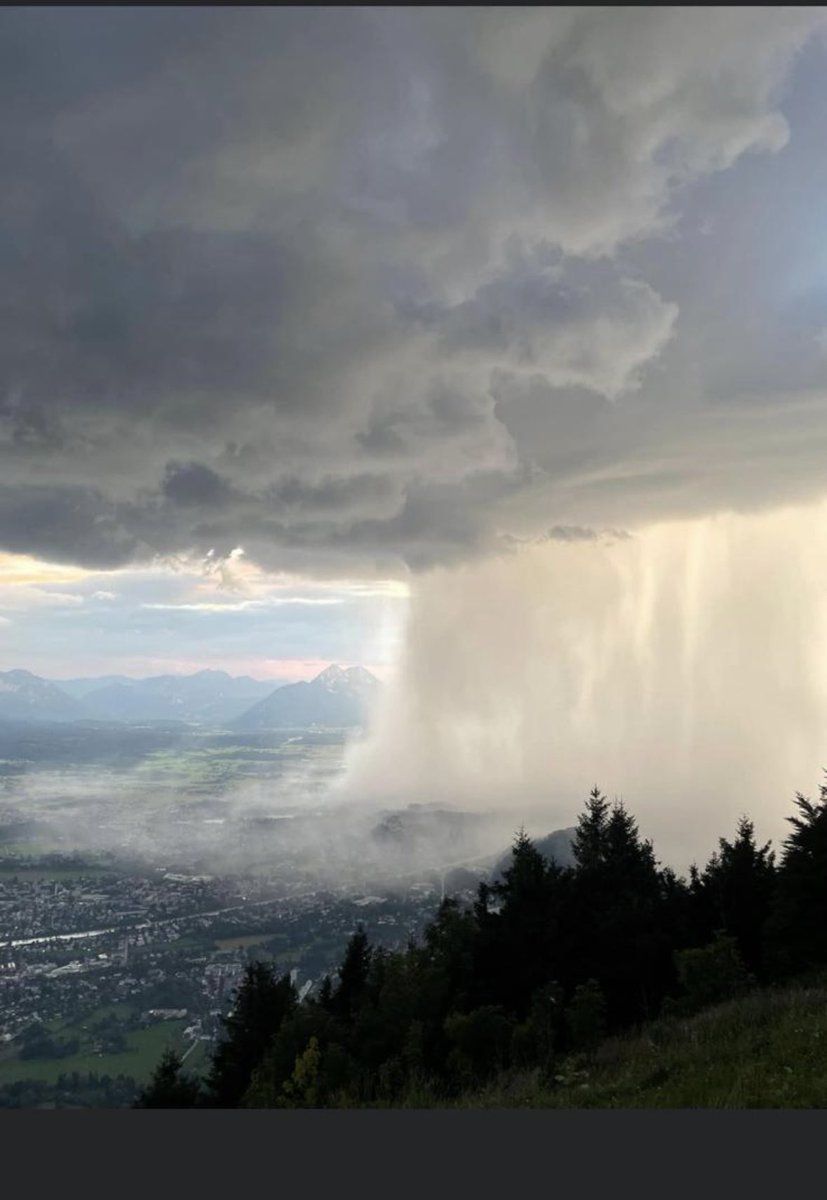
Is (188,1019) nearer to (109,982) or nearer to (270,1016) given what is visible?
(109,982)

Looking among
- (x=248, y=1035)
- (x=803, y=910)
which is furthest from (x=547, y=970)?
(x=248, y=1035)

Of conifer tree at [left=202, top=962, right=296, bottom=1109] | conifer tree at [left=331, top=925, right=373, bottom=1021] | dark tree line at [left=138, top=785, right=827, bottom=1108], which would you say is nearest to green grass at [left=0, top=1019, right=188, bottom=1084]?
conifer tree at [left=202, top=962, right=296, bottom=1109]

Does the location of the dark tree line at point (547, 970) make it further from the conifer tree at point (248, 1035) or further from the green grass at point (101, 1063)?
the green grass at point (101, 1063)

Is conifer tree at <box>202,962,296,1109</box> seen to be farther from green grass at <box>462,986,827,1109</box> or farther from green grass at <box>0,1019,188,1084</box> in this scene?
green grass at <box>0,1019,188,1084</box>

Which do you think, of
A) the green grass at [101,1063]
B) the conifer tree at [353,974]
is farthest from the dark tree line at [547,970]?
the green grass at [101,1063]

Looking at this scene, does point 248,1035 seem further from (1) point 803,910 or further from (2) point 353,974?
(1) point 803,910
